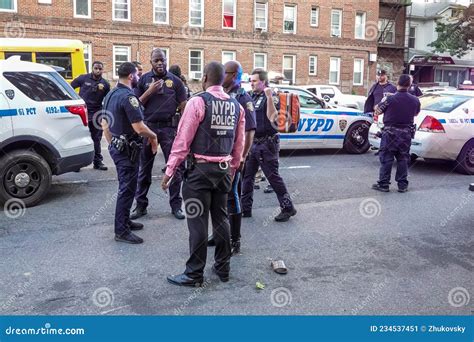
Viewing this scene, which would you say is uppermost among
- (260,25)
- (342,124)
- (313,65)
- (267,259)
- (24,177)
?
(260,25)

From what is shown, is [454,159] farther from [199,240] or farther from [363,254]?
[199,240]

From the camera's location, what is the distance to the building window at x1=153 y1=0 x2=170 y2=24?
25469 mm

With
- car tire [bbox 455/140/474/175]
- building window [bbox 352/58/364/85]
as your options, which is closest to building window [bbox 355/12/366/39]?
building window [bbox 352/58/364/85]

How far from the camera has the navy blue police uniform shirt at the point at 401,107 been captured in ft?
24.7

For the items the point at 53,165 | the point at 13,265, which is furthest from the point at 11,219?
the point at 13,265

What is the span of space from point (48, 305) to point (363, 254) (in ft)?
9.68

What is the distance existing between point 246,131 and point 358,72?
29.0 metres

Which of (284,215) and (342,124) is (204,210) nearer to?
(284,215)

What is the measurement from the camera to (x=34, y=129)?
6316mm

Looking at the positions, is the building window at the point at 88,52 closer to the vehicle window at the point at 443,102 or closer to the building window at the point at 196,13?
the building window at the point at 196,13

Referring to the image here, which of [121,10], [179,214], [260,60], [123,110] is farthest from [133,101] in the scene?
[260,60]

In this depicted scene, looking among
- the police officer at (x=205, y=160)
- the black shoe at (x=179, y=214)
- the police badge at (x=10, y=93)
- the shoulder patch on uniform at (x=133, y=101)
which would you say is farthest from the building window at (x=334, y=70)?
the police officer at (x=205, y=160)

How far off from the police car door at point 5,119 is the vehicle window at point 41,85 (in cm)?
24

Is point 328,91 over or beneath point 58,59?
beneath
